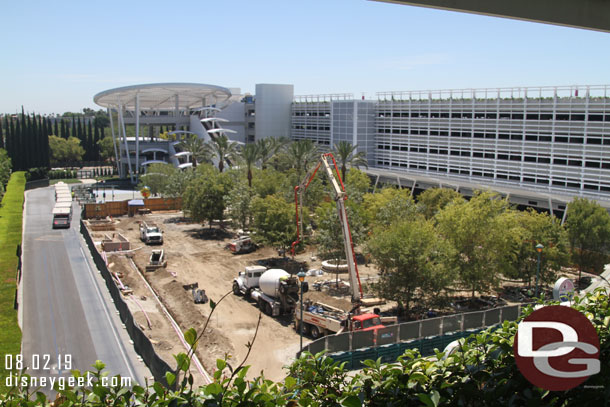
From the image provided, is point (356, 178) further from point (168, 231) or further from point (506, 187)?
point (168, 231)

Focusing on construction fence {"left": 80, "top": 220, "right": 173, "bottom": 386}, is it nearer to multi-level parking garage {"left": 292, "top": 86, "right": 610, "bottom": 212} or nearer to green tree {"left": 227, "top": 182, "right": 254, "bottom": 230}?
green tree {"left": 227, "top": 182, "right": 254, "bottom": 230}

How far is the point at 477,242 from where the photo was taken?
30875 millimetres

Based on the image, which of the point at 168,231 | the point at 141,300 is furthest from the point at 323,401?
the point at 168,231

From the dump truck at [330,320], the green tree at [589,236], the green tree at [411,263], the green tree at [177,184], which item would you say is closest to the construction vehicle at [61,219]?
the green tree at [177,184]

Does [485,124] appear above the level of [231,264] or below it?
above

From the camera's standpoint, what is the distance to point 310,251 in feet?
149

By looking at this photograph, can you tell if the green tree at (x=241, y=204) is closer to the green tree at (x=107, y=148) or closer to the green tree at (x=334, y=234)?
the green tree at (x=334, y=234)

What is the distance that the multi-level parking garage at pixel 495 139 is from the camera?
157ft

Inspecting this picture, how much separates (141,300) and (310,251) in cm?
1754

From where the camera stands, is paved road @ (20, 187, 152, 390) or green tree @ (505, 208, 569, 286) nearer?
paved road @ (20, 187, 152, 390)

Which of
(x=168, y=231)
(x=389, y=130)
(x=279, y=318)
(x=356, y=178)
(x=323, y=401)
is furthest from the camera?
(x=389, y=130)

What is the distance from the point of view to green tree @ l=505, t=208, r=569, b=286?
107ft

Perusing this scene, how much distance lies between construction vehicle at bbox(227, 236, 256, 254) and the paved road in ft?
37.1

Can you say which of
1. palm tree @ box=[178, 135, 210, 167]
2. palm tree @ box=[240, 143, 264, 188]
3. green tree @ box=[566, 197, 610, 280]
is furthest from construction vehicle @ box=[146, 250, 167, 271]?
palm tree @ box=[178, 135, 210, 167]
